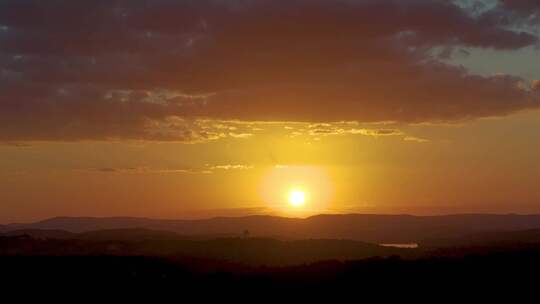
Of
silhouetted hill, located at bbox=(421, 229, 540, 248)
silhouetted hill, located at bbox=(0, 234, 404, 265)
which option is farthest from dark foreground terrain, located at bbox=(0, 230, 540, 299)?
silhouetted hill, located at bbox=(421, 229, 540, 248)

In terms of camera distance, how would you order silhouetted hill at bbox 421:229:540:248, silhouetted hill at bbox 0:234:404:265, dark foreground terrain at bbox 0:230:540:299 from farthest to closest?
silhouetted hill at bbox 421:229:540:248
silhouetted hill at bbox 0:234:404:265
dark foreground terrain at bbox 0:230:540:299

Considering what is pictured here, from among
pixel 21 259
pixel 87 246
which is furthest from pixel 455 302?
pixel 87 246

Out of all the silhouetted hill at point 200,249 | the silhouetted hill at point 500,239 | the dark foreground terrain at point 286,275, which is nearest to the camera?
the dark foreground terrain at point 286,275

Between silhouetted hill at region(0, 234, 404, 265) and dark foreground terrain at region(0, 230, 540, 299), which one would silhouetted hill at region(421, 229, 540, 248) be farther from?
dark foreground terrain at region(0, 230, 540, 299)

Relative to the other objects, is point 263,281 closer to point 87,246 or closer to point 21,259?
point 21,259

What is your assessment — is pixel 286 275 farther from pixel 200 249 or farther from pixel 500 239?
pixel 500 239

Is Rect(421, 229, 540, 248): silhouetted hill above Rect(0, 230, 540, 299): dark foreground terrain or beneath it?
above

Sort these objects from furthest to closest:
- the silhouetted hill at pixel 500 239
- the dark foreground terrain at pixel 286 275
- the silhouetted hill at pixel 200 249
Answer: the silhouetted hill at pixel 500 239
the silhouetted hill at pixel 200 249
the dark foreground terrain at pixel 286 275

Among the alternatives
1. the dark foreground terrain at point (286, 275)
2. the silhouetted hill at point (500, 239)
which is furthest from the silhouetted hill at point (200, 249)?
the silhouetted hill at point (500, 239)

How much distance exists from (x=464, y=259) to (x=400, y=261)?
217 inches

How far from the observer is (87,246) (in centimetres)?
8912

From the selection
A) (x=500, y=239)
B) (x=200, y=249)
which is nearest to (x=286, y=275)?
(x=200, y=249)

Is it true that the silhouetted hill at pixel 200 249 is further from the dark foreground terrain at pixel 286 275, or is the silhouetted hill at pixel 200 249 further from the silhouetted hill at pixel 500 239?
the silhouetted hill at pixel 500 239

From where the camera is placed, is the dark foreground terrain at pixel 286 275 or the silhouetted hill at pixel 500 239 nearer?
the dark foreground terrain at pixel 286 275
